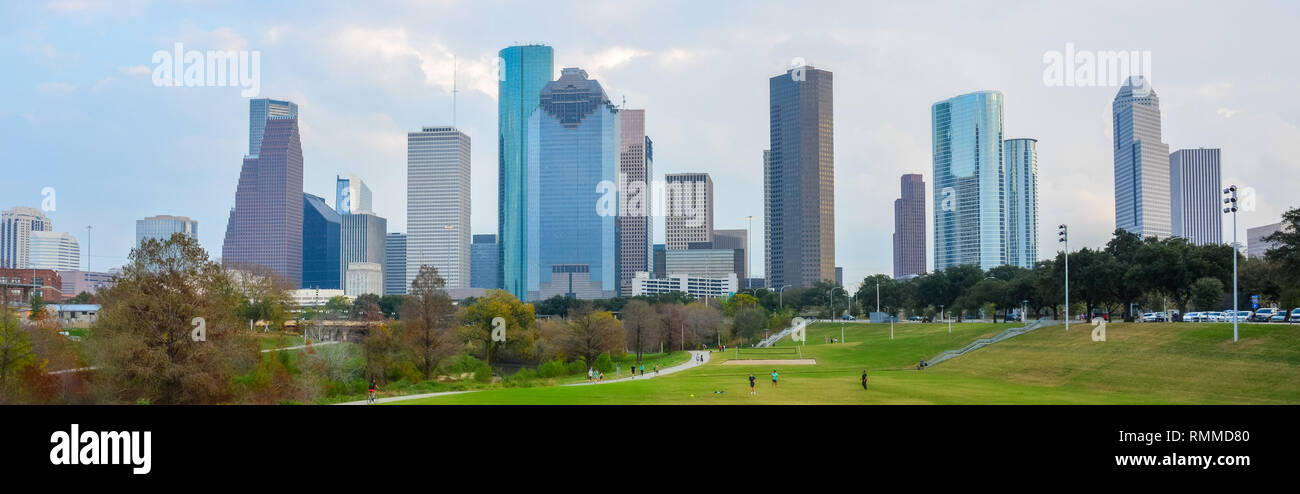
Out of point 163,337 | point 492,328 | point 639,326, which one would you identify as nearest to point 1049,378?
point 492,328

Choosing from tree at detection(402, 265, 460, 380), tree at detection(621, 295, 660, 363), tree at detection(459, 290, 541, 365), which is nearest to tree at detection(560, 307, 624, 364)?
tree at detection(459, 290, 541, 365)

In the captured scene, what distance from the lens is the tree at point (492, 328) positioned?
77812 mm

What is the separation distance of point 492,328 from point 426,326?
1417 centimetres

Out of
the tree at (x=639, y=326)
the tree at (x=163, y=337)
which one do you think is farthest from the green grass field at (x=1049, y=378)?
the tree at (x=639, y=326)

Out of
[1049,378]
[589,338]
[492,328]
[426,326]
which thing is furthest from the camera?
[589,338]

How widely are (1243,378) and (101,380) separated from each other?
59195mm

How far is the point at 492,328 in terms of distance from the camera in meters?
76.8

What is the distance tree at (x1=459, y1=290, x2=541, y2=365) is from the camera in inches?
3063

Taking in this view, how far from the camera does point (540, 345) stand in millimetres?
84375

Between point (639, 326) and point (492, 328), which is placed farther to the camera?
point (639, 326)

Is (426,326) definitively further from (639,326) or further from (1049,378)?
(1049,378)

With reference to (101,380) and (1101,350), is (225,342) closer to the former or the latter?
(101,380)

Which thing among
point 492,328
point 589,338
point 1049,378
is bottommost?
point 1049,378
